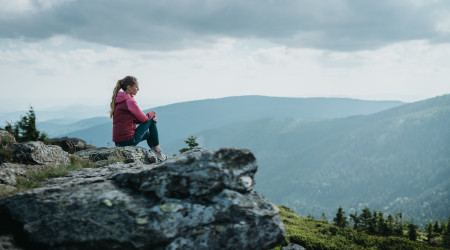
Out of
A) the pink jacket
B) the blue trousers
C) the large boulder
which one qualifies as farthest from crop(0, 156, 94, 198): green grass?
the blue trousers

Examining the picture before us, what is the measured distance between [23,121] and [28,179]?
77.3 ft

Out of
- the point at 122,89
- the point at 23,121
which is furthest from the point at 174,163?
the point at 23,121

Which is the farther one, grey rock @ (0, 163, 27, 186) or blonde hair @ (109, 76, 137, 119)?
blonde hair @ (109, 76, 137, 119)

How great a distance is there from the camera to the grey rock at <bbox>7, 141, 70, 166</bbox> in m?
12.3

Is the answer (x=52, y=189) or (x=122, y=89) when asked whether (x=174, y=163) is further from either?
(x=122, y=89)

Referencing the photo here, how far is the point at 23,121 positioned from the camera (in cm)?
2922

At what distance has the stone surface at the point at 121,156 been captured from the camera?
13994mm

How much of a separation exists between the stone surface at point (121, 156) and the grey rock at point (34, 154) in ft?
5.04

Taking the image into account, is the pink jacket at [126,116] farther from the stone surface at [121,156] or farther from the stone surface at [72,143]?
the stone surface at [72,143]

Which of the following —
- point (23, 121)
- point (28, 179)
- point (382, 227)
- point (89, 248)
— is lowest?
point (382, 227)

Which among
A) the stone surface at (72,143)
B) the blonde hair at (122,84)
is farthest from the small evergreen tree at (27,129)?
the blonde hair at (122,84)

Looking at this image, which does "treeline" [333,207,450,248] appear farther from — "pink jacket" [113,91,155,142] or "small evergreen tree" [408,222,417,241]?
"pink jacket" [113,91,155,142]

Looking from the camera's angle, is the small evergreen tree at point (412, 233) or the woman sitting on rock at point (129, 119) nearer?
the woman sitting on rock at point (129, 119)

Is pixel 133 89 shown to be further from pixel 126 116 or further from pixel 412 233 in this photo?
pixel 412 233
